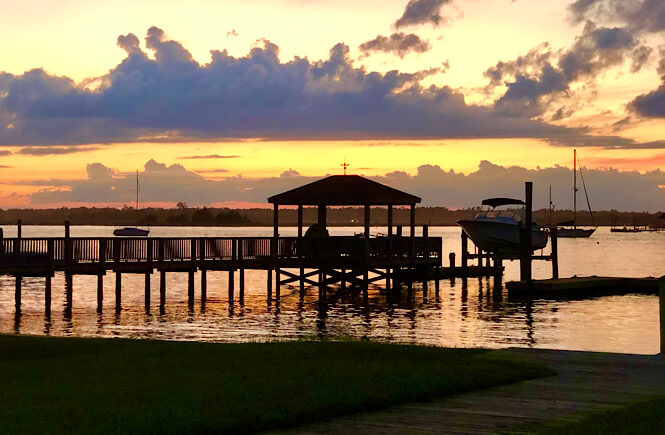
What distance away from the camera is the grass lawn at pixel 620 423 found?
10.3 meters

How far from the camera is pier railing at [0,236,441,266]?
41.5m

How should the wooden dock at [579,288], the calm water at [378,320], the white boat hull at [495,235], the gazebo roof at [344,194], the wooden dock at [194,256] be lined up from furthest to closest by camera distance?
1. the white boat hull at [495,235]
2. the wooden dock at [579,288]
3. the gazebo roof at [344,194]
4. the wooden dock at [194,256]
5. the calm water at [378,320]

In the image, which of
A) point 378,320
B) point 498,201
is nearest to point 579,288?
point 498,201

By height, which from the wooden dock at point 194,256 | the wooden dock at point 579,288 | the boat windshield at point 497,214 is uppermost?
the boat windshield at point 497,214

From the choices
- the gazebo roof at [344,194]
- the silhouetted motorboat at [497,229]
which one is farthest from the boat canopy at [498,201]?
the gazebo roof at [344,194]

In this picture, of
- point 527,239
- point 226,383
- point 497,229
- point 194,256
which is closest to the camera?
point 226,383

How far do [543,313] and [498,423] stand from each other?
3718 cm

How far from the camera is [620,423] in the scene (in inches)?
419

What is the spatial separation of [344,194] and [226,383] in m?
36.8

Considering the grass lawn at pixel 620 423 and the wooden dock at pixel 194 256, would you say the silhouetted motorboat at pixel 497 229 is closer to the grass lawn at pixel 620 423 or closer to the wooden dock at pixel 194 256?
the wooden dock at pixel 194 256

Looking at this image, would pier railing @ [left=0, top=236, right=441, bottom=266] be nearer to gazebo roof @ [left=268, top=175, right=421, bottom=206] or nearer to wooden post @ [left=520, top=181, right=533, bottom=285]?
gazebo roof @ [left=268, top=175, right=421, bottom=206]

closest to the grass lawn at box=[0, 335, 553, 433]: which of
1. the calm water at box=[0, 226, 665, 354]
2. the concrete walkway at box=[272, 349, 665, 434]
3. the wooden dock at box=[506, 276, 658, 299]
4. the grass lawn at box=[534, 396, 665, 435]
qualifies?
the concrete walkway at box=[272, 349, 665, 434]

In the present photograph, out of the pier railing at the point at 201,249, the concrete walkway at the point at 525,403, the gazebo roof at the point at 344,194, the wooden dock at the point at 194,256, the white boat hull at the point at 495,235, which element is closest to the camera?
the concrete walkway at the point at 525,403

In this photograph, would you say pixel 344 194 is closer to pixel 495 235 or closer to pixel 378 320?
pixel 378 320
